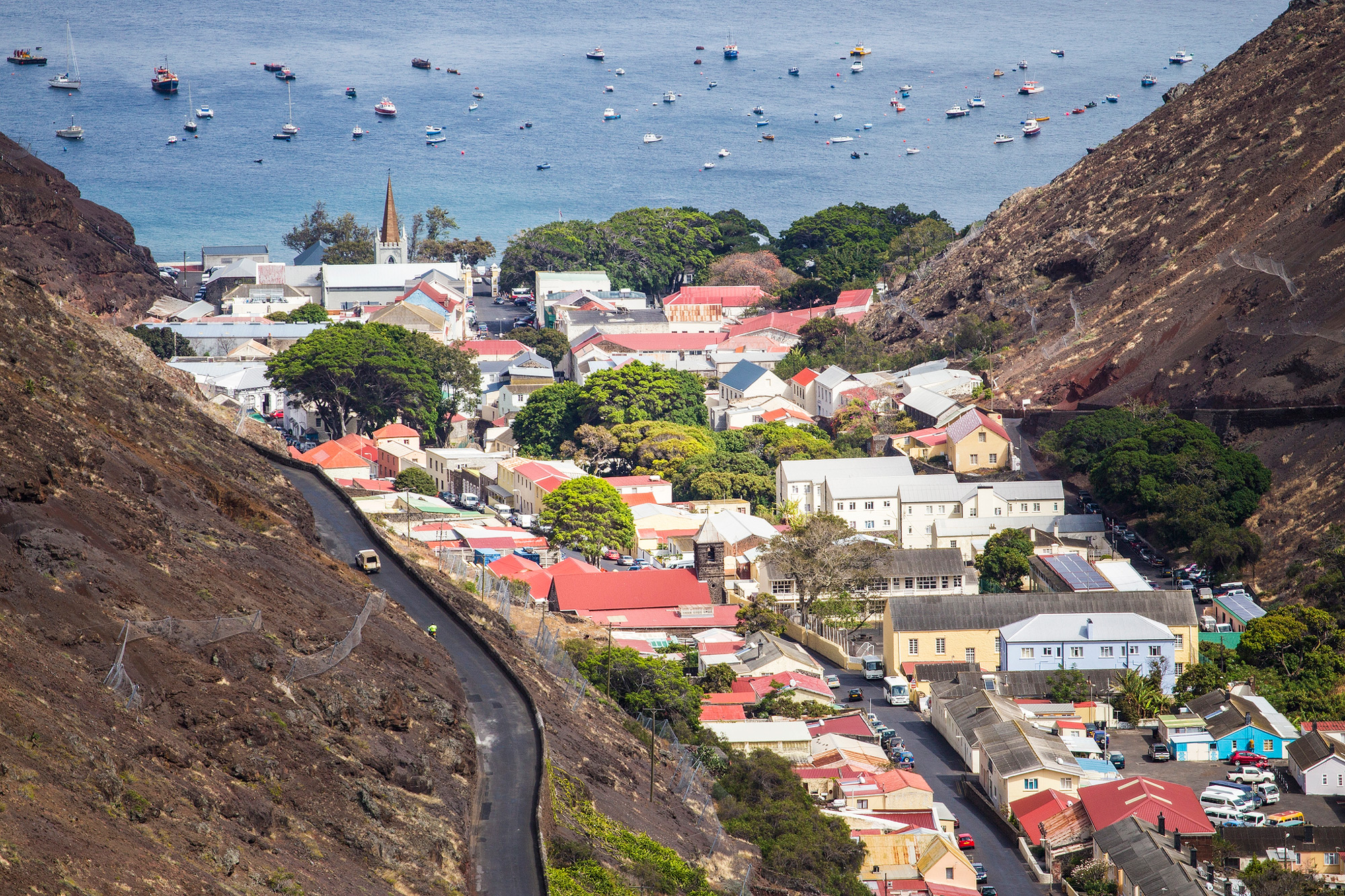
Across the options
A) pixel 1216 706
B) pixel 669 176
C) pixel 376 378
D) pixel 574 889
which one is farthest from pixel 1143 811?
pixel 669 176

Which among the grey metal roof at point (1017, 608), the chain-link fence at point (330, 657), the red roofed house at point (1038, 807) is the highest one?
the grey metal roof at point (1017, 608)

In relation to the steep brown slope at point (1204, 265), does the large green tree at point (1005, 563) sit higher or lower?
lower

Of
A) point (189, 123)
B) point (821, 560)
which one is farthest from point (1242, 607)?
point (189, 123)

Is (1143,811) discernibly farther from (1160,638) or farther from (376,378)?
(376,378)

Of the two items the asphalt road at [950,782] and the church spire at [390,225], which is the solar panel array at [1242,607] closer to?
the asphalt road at [950,782]

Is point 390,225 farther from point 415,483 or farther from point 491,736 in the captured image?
point 491,736

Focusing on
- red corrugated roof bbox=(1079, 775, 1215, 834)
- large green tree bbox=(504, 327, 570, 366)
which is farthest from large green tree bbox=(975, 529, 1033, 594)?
large green tree bbox=(504, 327, 570, 366)

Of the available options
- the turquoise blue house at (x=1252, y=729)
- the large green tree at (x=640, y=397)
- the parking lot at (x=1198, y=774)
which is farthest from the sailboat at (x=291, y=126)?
the turquoise blue house at (x=1252, y=729)
